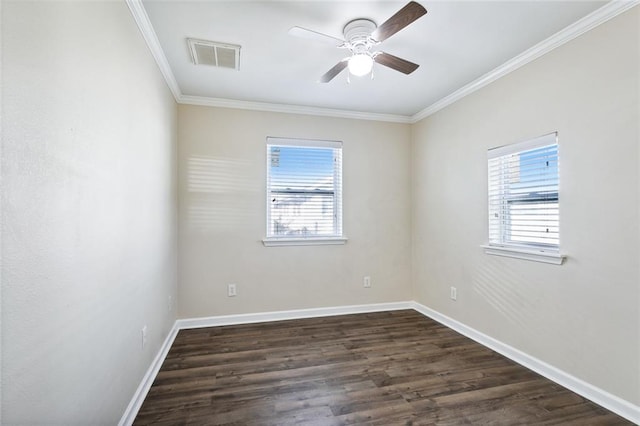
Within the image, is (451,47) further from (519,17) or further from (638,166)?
(638,166)

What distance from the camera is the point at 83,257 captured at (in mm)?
1298

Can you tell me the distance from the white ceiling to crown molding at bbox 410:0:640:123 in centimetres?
4

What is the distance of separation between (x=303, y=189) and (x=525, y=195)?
2.29m

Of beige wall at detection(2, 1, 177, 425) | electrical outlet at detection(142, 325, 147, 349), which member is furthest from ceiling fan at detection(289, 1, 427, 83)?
electrical outlet at detection(142, 325, 147, 349)

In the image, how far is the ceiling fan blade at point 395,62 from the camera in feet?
7.16

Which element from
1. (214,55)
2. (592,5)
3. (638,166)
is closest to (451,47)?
(592,5)

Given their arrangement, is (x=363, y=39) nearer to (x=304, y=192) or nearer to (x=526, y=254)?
(x=304, y=192)

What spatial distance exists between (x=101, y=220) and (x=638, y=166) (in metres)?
2.99

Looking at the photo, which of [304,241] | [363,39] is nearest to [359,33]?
[363,39]

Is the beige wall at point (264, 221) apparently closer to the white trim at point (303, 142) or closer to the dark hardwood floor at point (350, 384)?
the white trim at point (303, 142)

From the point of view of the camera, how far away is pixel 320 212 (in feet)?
12.8

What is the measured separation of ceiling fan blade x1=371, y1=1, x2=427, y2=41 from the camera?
1.62 meters

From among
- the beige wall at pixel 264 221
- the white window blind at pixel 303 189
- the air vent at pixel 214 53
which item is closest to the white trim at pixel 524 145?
the beige wall at pixel 264 221

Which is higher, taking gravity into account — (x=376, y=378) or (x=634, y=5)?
(x=634, y=5)
